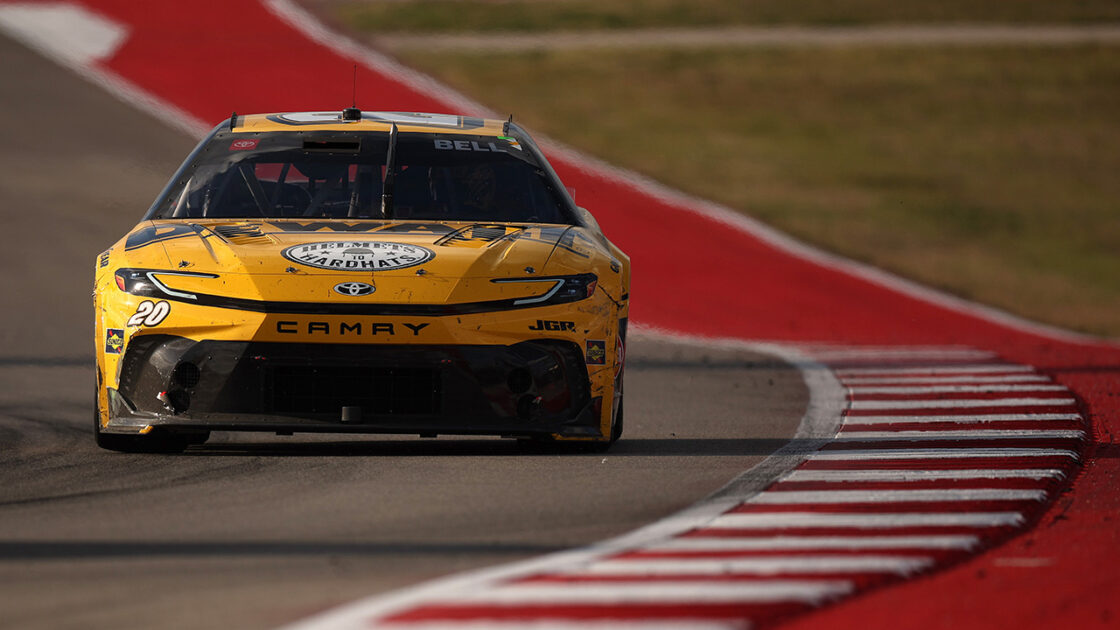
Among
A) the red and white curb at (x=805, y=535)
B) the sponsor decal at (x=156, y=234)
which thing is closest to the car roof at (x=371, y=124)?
the sponsor decal at (x=156, y=234)

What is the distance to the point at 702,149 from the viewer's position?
1224 inches

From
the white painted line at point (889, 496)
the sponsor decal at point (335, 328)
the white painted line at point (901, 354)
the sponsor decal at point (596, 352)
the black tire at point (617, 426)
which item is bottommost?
the white painted line at point (901, 354)

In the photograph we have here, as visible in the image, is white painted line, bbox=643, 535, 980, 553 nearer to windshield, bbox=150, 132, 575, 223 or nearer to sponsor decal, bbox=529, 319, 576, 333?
sponsor decal, bbox=529, 319, 576, 333

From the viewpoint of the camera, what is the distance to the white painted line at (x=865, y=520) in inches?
233

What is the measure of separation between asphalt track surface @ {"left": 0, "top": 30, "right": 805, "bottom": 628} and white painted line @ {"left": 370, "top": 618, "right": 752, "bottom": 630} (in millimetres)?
365

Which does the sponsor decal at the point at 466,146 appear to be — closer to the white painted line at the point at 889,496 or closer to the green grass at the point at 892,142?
the white painted line at the point at 889,496

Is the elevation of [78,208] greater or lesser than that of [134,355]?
lesser

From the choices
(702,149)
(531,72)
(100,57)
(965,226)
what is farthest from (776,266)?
(531,72)

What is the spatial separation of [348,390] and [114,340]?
1.06 m

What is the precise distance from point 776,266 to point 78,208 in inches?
327

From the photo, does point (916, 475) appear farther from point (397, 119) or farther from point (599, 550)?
point (397, 119)

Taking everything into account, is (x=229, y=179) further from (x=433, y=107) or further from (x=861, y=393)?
(x=433, y=107)

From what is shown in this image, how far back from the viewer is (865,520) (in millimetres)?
6035

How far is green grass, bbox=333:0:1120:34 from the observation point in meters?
38.9
